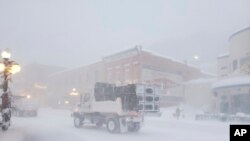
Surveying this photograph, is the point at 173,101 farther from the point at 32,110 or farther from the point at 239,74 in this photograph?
the point at 32,110

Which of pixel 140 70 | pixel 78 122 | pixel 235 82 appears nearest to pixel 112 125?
pixel 78 122

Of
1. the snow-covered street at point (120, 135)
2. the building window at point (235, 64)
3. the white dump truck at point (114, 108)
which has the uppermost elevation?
the building window at point (235, 64)

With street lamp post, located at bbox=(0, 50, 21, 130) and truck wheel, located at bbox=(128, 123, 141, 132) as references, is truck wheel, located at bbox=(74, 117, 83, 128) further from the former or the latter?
street lamp post, located at bbox=(0, 50, 21, 130)

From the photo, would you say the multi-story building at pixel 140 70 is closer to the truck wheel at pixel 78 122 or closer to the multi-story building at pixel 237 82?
the multi-story building at pixel 237 82

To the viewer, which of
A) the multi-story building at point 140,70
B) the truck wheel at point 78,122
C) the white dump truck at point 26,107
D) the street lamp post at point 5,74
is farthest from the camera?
the multi-story building at point 140,70

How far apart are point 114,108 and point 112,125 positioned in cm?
107

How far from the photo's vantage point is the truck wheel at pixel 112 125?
70.2 feet

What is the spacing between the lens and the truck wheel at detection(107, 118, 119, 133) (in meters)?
21.4

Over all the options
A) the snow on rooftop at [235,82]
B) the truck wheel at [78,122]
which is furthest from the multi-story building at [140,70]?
the truck wheel at [78,122]

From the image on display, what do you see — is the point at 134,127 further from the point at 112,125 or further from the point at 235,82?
the point at 235,82

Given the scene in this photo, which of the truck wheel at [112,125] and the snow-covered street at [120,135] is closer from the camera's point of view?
the snow-covered street at [120,135]

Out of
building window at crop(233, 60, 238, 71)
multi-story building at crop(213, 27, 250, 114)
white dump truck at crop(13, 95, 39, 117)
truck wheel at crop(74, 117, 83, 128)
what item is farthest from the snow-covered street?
white dump truck at crop(13, 95, 39, 117)

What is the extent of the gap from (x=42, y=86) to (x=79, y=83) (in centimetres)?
2119

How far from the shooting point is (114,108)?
864 inches
